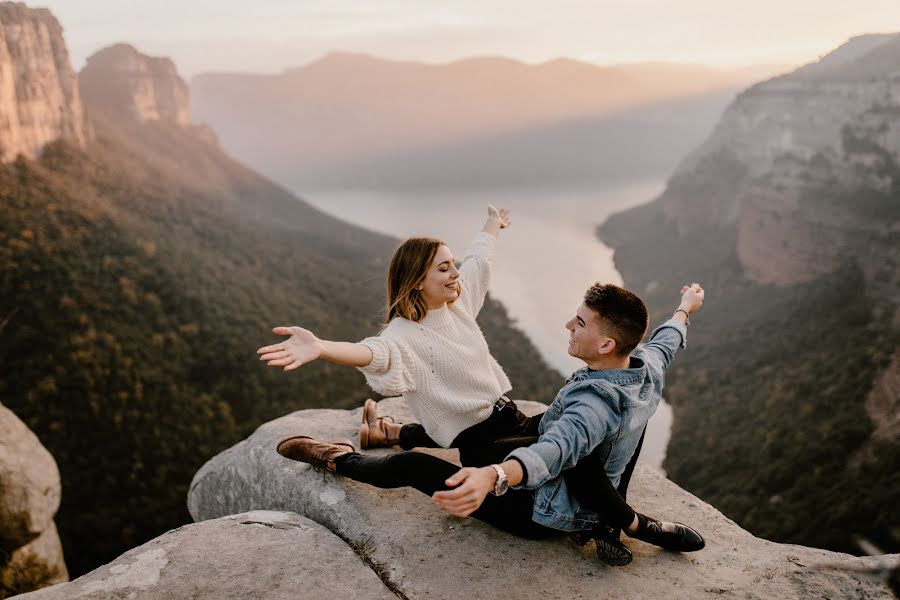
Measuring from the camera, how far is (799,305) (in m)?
40.2

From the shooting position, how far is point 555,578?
3.25 m

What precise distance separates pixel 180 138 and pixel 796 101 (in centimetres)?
6477

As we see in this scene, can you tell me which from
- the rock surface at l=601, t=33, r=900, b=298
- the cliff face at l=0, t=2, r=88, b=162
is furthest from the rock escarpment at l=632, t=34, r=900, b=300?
the cliff face at l=0, t=2, r=88, b=162

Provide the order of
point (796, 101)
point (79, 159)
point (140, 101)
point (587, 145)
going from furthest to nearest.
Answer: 1. point (587, 145)
2. point (140, 101)
3. point (796, 101)
4. point (79, 159)

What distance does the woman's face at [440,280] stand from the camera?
3.53 metres

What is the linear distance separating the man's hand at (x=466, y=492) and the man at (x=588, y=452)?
0.7 inches

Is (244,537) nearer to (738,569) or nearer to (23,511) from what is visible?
(738,569)

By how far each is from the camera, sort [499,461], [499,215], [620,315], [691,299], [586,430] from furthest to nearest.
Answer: [499,215] → [691,299] → [499,461] → [620,315] → [586,430]

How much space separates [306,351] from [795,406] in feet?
101

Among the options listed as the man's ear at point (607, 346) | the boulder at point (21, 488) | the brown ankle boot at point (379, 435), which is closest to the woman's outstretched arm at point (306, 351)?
the man's ear at point (607, 346)

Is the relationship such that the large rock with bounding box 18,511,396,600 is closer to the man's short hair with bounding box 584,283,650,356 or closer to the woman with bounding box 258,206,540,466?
the woman with bounding box 258,206,540,466

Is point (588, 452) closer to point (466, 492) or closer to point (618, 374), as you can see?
point (618, 374)

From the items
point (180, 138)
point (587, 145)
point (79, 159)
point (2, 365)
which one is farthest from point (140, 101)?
point (587, 145)

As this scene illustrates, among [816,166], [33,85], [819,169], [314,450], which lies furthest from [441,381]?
[816,166]
